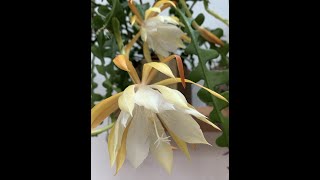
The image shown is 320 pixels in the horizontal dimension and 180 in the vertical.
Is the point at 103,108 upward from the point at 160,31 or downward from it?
downward

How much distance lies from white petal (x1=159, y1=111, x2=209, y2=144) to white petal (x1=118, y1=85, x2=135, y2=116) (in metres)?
0.05

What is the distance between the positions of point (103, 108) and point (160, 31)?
227mm

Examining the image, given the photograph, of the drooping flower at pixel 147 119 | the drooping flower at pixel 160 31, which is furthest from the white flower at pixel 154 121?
the drooping flower at pixel 160 31

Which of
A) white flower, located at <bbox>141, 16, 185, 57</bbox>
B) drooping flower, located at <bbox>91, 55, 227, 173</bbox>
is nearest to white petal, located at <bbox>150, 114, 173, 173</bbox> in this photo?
drooping flower, located at <bbox>91, 55, 227, 173</bbox>

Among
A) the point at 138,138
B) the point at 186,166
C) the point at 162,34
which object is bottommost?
the point at 186,166

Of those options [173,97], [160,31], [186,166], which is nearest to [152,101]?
[173,97]

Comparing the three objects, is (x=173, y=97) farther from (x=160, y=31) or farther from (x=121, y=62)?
(x=160, y=31)

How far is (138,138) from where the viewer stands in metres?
0.39

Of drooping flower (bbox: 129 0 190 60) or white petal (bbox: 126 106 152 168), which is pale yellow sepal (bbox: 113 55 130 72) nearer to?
white petal (bbox: 126 106 152 168)
